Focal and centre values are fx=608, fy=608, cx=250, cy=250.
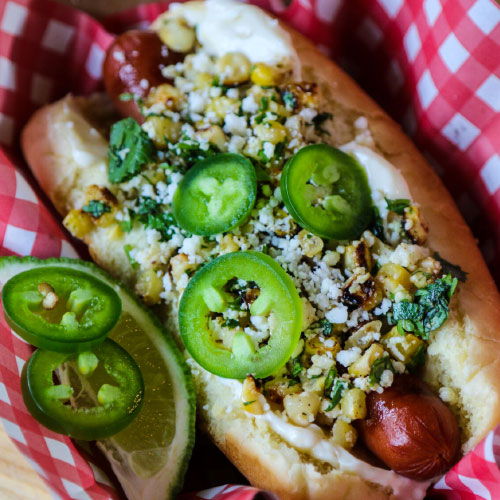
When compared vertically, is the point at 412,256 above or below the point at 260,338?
above

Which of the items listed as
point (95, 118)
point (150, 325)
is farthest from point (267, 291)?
point (95, 118)

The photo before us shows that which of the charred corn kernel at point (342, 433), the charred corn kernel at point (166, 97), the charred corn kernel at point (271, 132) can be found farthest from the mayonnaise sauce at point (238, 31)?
the charred corn kernel at point (342, 433)

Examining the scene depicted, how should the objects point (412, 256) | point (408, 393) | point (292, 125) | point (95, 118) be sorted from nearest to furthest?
1. point (408, 393)
2. point (412, 256)
3. point (292, 125)
4. point (95, 118)

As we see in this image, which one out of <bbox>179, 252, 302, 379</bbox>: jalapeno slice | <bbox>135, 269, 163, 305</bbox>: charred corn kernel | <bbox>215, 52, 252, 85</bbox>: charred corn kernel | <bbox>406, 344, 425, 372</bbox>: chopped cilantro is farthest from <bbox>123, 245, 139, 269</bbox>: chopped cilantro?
<bbox>406, 344, 425, 372</bbox>: chopped cilantro

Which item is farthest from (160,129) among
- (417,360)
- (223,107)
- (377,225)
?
(417,360)

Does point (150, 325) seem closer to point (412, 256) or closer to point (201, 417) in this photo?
point (201, 417)

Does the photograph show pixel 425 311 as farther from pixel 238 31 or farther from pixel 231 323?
pixel 238 31

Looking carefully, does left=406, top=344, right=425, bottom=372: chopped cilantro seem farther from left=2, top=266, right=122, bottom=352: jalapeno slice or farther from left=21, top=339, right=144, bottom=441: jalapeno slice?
left=2, top=266, right=122, bottom=352: jalapeno slice
